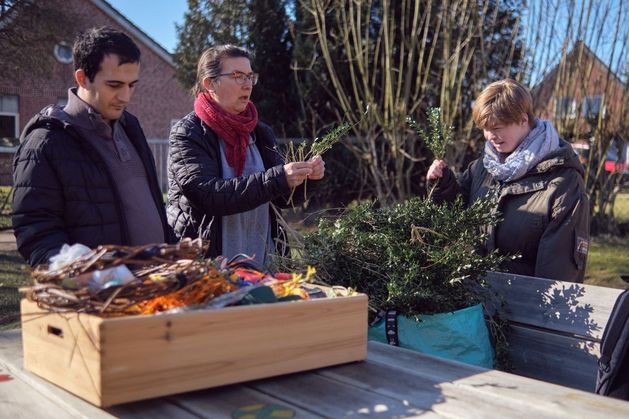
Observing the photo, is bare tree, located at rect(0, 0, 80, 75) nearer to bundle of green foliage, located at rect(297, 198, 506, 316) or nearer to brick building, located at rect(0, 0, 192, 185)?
bundle of green foliage, located at rect(297, 198, 506, 316)

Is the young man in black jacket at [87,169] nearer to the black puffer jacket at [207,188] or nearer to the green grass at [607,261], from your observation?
the black puffer jacket at [207,188]

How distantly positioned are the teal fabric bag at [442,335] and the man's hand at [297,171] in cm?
61

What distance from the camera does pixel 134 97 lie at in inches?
957

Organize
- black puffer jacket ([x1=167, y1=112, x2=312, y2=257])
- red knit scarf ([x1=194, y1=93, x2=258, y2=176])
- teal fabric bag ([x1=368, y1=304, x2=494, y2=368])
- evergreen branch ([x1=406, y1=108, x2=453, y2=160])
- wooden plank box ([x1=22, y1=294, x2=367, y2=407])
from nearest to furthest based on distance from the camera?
wooden plank box ([x1=22, y1=294, x2=367, y2=407]) < teal fabric bag ([x1=368, y1=304, x2=494, y2=368]) < black puffer jacket ([x1=167, y1=112, x2=312, y2=257]) < evergreen branch ([x1=406, y1=108, x2=453, y2=160]) < red knit scarf ([x1=194, y1=93, x2=258, y2=176])

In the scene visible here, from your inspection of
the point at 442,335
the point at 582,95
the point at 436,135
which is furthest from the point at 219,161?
the point at 582,95

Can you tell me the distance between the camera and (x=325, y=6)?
8.73 m

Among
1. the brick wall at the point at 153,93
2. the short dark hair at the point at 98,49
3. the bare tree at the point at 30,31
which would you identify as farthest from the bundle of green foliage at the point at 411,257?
the brick wall at the point at 153,93

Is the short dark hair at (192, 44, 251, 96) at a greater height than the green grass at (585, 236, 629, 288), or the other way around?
the short dark hair at (192, 44, 251, 96)

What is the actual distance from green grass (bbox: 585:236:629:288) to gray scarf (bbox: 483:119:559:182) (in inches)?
169

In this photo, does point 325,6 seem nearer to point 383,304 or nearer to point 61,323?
point 383,304

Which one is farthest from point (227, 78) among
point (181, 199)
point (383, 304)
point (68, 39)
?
point (68, 39)

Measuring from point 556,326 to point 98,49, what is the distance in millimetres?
1888

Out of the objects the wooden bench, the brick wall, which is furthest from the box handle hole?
the brick wall

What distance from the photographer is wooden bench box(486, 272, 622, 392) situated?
2518 mm
